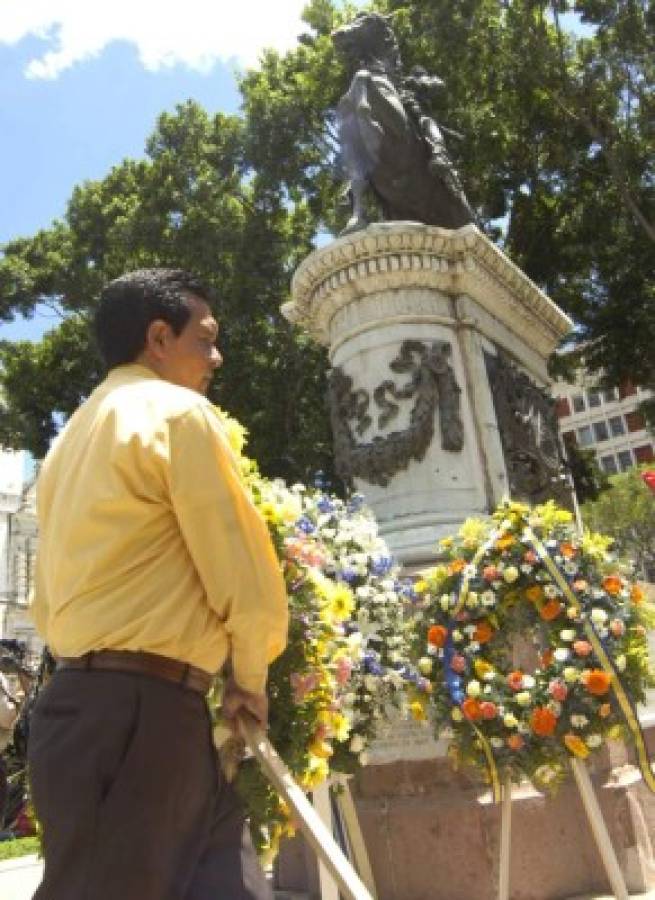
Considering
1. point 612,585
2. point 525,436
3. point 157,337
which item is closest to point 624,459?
point 525,436

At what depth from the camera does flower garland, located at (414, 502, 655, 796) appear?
12.3 ft

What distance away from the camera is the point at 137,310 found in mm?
2320

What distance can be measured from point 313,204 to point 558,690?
1718 cm

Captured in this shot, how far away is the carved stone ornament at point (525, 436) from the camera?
7750mm

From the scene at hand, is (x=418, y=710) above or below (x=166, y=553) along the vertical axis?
below

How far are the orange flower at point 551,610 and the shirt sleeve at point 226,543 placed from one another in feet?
7.59

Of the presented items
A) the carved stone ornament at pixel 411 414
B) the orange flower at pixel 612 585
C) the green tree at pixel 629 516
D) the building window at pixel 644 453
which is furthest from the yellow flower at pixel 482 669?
the building window at pixel 644 453

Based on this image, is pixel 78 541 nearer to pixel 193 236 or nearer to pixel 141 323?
pixel 141 323

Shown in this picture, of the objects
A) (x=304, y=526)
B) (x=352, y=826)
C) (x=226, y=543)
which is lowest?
(x=352, y=826)

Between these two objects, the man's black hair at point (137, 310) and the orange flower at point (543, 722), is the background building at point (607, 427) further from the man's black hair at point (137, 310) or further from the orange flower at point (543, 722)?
the man's black hair at point (137, 310)

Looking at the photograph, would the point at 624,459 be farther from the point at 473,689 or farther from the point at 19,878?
the point at 473,689

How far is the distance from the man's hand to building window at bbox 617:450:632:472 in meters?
62.1

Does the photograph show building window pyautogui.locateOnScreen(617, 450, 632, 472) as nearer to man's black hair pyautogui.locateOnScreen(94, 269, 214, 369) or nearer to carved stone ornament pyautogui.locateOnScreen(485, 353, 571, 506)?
carved stone ornament pyautogui.locateOnScreen(485, 353, 571, 506)

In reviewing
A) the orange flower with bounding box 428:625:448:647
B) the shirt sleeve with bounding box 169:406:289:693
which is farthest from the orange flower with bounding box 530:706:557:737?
the shirt sleeve with bounding box 169:406:289:693
